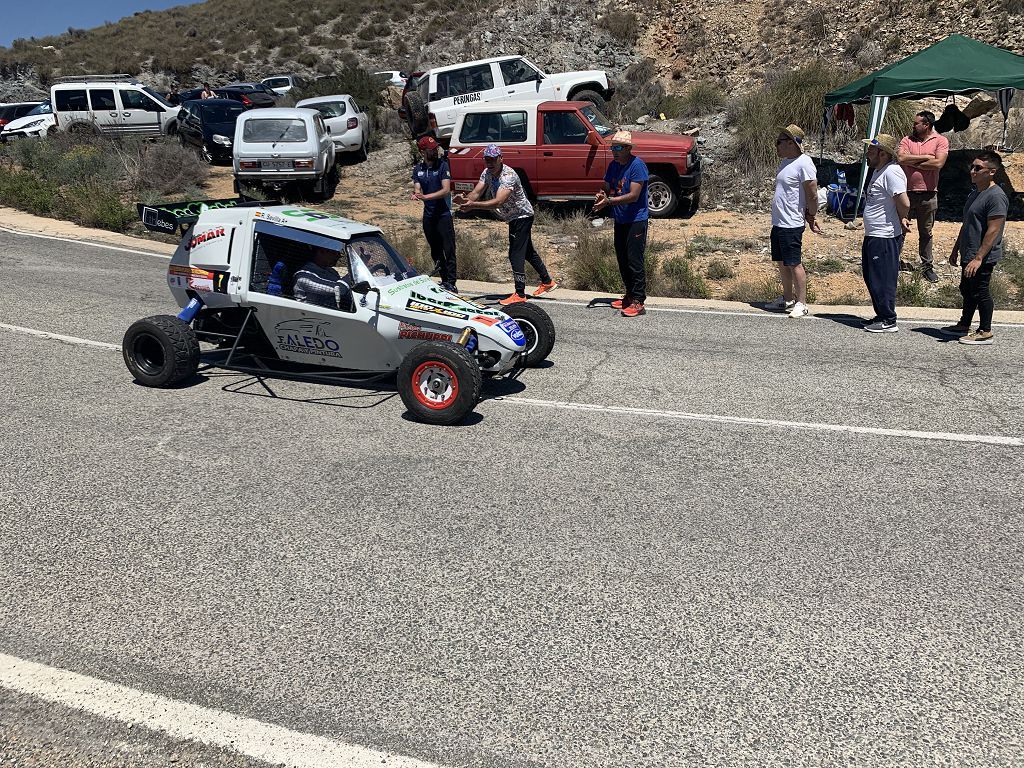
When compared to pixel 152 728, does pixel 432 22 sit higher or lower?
higher

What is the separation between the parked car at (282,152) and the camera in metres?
19.5

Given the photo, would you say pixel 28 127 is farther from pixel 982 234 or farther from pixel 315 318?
pixel 982 234

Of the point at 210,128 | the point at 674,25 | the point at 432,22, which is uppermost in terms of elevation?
the point at 432,22

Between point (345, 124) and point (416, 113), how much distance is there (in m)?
2.01

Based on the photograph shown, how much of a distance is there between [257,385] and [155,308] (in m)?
3.84

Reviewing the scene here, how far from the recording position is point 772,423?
7090 mm

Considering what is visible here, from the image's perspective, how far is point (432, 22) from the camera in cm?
4834

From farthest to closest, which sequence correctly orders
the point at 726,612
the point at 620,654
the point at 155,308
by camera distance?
the point at 155,308 → the point at 726,612 → the point at 620,654

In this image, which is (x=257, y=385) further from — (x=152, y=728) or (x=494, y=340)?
(x=152, y=728)

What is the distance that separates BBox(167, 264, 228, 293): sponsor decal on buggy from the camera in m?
7.84

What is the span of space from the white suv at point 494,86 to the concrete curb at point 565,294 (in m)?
8.81

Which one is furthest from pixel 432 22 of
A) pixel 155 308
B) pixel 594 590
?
pixel 594 590

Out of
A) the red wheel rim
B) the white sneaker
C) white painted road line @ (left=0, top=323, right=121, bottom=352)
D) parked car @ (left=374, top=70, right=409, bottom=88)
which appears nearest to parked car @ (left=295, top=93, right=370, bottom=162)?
parked car @ (left=374, top=70, right=409, bottom=88)

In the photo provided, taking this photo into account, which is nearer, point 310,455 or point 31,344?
point 310,455
